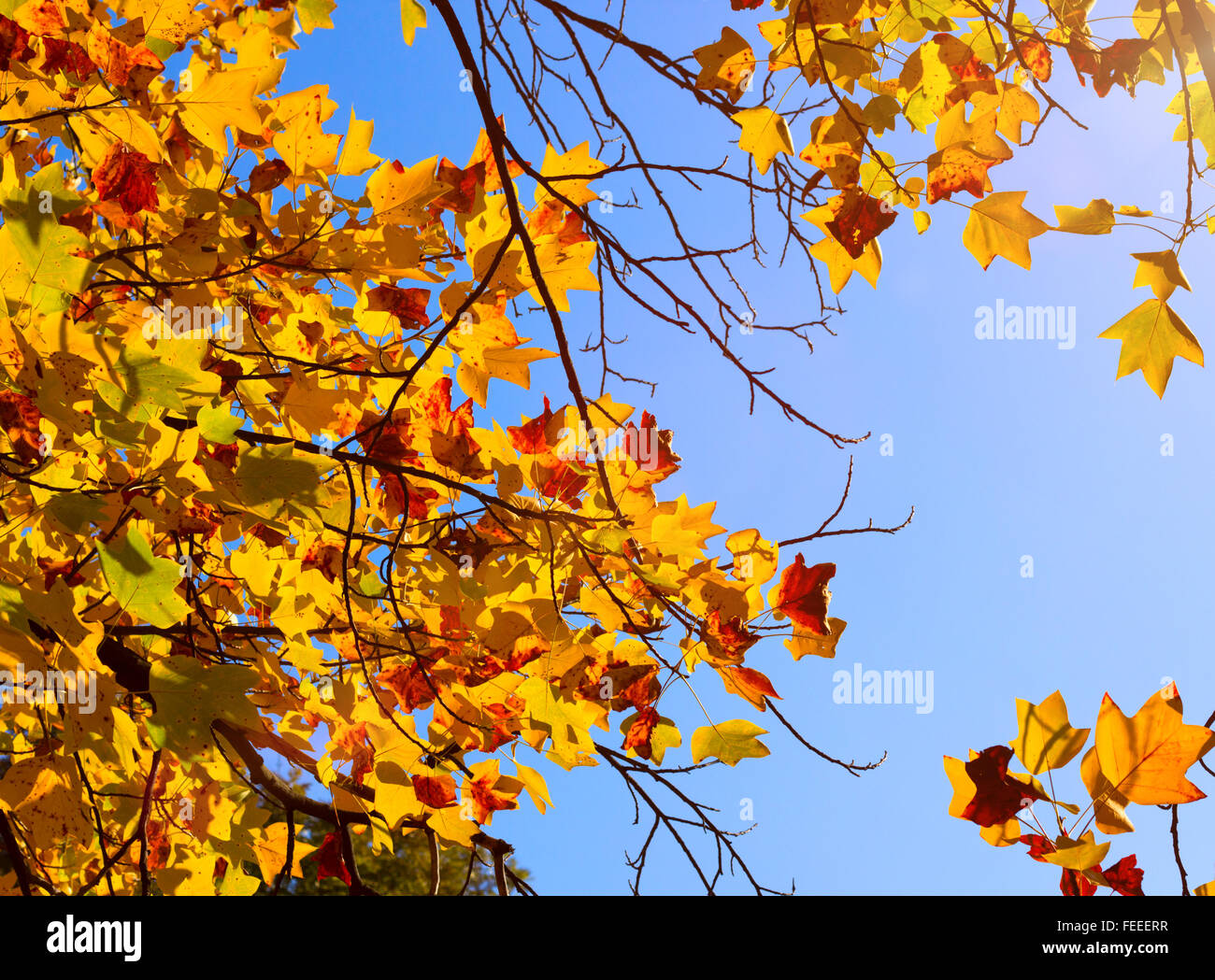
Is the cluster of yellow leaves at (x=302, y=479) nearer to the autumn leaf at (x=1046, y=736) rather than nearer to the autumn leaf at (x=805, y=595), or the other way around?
the autumn leaf at (x=805, y=595)

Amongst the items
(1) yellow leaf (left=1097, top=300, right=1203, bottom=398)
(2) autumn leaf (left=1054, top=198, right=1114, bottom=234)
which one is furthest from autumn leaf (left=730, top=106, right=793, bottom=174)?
(1) yellow leaf (left=1097, top=300, right=1203, bottom=398)

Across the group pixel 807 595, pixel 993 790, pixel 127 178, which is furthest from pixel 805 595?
pixel 127 178

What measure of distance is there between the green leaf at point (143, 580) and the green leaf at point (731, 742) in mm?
935

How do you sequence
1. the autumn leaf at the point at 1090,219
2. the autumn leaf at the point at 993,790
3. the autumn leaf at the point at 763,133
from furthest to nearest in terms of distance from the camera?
the autumn leaf at the point at 763,133 < the autumn leaf at the point at 1090,219 < the autumn leaf at the point at 993,790

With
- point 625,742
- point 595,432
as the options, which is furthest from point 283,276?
point 625,742

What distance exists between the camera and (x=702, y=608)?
143 cm

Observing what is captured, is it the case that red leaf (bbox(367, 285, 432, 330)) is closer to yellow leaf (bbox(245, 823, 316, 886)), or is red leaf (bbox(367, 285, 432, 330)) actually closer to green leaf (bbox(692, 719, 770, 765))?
green leaf (bbox(692, 719, 770, 765))

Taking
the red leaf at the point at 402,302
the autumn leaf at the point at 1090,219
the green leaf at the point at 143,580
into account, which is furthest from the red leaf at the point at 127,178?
the autumn leaf at the point at 1090,219

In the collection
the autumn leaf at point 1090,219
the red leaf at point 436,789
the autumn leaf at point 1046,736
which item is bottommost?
the red leaf at point 436,789

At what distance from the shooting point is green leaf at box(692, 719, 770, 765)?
58.3 inches

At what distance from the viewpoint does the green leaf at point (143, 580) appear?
1.07m

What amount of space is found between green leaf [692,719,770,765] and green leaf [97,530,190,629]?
0.94 meters
